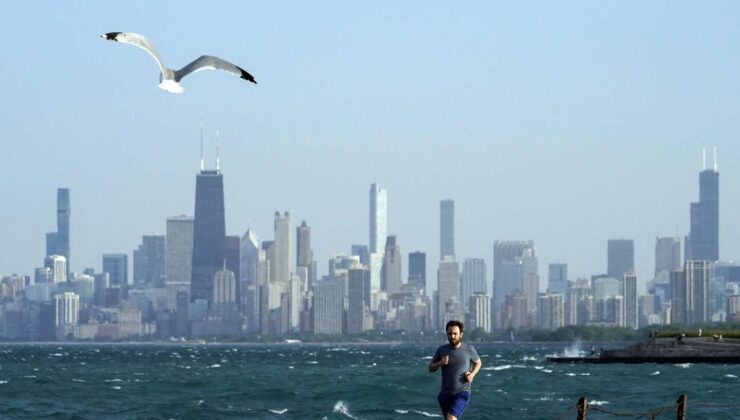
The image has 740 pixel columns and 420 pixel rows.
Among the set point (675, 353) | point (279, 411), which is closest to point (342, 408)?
point (279, 411)

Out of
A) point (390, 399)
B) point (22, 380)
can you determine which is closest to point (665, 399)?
point (390, 399)

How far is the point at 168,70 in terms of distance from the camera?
109 ft

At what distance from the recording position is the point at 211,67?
107 ft

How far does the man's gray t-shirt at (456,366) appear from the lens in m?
26.5

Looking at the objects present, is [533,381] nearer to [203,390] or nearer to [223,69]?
[203,390]

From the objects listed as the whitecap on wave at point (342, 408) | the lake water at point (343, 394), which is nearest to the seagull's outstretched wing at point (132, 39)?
the lake water at point (343, 394)

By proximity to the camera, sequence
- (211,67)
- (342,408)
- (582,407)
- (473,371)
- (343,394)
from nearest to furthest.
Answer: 1. (473,371)
2. (582,407)
3. (211,67)
4. (342,408)
5. (343,394)

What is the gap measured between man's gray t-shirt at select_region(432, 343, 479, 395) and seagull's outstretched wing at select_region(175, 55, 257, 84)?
19.8 ft

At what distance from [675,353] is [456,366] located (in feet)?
376

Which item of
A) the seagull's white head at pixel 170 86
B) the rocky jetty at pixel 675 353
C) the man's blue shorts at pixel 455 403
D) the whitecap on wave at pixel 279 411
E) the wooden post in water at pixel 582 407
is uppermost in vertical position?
the seagull's white head at pixel 170 86

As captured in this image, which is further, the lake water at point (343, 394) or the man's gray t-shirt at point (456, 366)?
the lake water at point (343, 394)

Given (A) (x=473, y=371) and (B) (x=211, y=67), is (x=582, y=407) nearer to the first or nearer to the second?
(A) (x=473, y=371)

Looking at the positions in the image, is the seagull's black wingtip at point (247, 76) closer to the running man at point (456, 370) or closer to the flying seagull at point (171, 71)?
the flying seagull at point (171, 71)

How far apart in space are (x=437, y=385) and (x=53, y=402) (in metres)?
21.9
